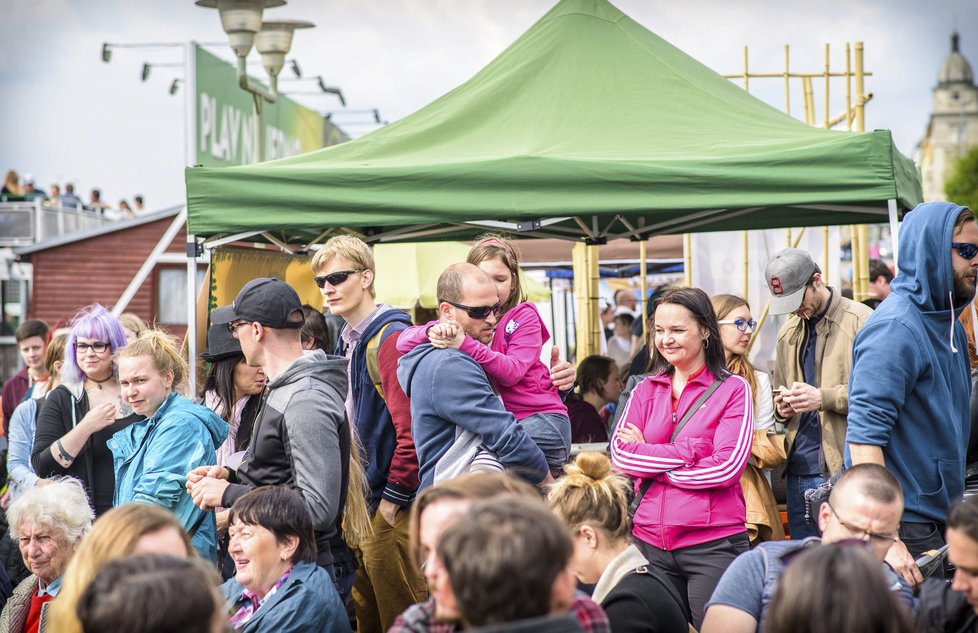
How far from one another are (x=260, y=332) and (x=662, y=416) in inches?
61.4

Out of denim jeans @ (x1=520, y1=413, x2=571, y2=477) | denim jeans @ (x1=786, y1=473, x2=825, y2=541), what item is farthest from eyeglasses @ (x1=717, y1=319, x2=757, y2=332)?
denim jeans @ (x1=520, y1=413, x2=571, y2=477)

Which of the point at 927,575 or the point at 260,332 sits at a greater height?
the point at 260,332

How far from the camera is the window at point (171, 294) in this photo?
26.3m

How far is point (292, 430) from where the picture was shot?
368 centimetres

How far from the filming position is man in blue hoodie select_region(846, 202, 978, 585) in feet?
11.9

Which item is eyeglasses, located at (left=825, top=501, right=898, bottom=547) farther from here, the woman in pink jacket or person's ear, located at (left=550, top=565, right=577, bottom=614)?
person's ear, located at (left=550, top=565, right=577, bottom=614)

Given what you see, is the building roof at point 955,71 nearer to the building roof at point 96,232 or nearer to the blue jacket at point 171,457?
the building roof at point 96,232

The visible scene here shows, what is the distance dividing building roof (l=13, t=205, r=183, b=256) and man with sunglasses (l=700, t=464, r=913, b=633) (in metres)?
25.4

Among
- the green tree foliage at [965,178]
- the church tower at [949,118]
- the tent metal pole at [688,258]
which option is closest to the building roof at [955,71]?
the church tower at [949,118]

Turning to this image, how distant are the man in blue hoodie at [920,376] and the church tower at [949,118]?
154355 millimetres

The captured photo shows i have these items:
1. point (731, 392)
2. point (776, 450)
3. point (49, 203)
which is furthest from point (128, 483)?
point (49, 203)

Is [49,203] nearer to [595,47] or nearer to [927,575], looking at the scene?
[595,47]

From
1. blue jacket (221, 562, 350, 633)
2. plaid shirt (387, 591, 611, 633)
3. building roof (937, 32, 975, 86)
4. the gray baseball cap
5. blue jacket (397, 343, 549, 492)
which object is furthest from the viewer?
building roof (937, 32, 975, 86)

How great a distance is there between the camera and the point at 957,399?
3855 mm
